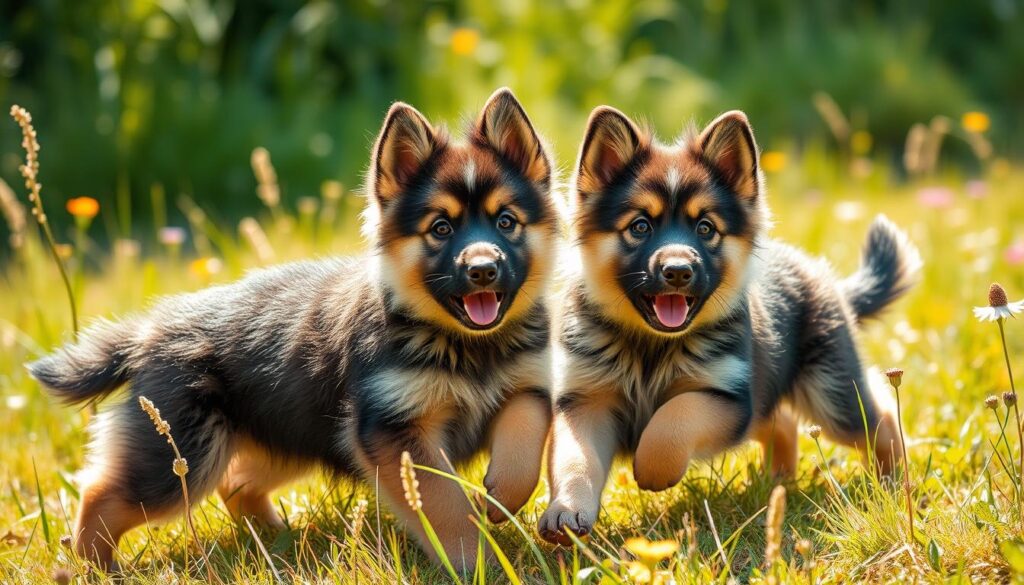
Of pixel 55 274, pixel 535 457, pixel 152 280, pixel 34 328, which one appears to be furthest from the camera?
pixel 55 274

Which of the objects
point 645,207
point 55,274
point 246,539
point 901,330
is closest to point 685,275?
point 645,207

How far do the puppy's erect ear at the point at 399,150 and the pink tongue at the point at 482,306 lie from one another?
536 mm

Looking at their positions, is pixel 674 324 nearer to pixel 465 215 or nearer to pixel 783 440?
pixel 465 215

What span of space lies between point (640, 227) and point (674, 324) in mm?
384

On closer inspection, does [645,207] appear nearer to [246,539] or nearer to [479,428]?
[479,428]

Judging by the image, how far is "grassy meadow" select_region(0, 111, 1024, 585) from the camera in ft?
10.8

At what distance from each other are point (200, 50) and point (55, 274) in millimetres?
3071

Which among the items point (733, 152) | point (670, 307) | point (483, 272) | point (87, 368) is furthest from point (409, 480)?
point (733, 152)

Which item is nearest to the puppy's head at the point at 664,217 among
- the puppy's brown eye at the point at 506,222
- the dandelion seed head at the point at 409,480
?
the puppy's brown eye at the point at 506,222

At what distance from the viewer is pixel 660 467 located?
12.3 feet

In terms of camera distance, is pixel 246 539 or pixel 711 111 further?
pixel 711 111

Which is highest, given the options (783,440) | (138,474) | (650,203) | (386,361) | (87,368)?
(650,203)

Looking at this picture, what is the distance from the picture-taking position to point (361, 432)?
12.5 feet

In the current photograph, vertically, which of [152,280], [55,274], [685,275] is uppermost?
[685,275]
